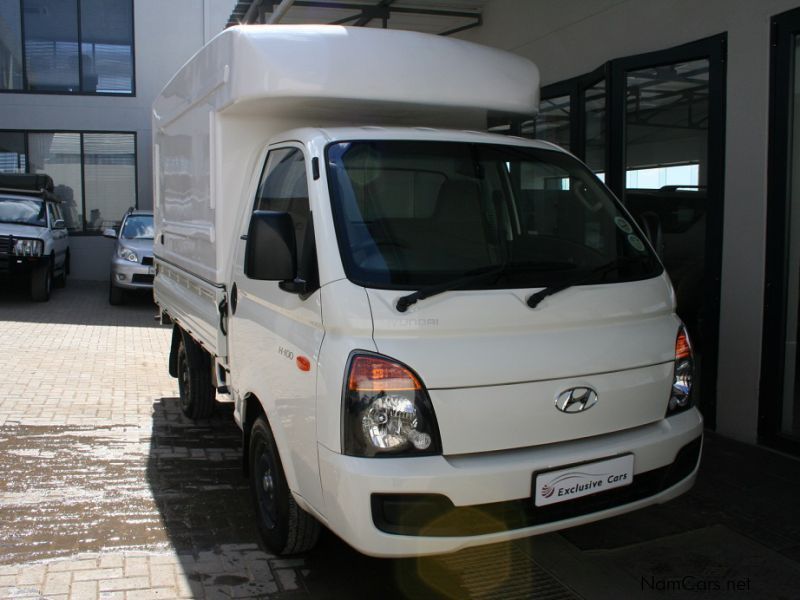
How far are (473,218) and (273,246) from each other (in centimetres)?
99

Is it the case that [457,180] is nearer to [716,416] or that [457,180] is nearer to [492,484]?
[492,484]

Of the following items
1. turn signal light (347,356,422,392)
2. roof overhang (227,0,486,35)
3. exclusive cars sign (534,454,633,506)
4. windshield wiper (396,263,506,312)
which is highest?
roof overhang (227,0,486,35)

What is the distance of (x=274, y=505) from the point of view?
3.88m

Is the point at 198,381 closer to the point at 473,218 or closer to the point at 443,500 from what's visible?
the point at 473,218

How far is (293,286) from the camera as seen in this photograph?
3439mm

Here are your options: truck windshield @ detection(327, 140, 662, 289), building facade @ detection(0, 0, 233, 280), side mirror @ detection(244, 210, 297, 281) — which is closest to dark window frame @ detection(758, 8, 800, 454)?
truck windshield @ detection(327, 140, 662, 289)

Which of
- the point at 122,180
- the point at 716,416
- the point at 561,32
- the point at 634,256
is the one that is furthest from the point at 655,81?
the point at 122,180

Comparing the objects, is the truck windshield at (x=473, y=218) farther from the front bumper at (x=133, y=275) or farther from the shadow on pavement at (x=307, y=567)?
the front bumper at (x=133, y=275)

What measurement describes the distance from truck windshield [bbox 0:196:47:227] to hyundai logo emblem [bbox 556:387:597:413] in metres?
12.9

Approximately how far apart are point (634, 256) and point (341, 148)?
148 centimetres

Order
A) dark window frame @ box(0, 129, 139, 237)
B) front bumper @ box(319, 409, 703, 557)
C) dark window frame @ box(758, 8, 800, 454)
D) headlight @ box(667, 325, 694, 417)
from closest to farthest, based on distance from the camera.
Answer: front bumper @ box(319, 409, 703, 557), headlight @ box(667, 325, 694, 417), dark window frame @ box(758, 8, 800, 454), dark window frame @ box(0, 129, 139, 237)

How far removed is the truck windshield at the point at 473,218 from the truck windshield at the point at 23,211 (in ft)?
39.6

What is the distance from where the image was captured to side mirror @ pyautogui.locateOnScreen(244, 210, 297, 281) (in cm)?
337

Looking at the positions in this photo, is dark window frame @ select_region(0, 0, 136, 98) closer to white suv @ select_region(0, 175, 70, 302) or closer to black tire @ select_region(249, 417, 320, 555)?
white suv @ select_region(0, 175, 70, 302)
